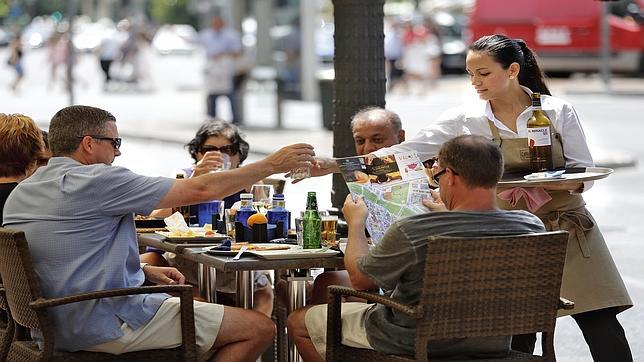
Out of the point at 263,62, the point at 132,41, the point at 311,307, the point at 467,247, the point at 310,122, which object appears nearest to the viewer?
the point at 467,247

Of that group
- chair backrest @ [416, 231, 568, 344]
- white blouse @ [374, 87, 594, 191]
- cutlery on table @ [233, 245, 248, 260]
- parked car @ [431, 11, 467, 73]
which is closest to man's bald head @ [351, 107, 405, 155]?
white blouse @ [374, 87, 594, 191]

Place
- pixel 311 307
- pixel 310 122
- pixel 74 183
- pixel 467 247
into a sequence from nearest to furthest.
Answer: pixel 467 247 < pixel 74 183 < pixel 311 307 < pixel 310 122

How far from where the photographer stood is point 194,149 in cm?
782

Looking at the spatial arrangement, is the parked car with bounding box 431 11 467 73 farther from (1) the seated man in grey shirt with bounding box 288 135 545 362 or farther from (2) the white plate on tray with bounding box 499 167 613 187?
(1) the seated man in grey shirt with bounding box 288 135 545 362

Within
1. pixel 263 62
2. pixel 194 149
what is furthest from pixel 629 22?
pixel 194 149

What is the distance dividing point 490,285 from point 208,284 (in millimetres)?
2048

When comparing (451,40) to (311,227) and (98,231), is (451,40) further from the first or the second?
(98,231)

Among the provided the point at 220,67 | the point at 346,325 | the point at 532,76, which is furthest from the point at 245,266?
the point at 220,67

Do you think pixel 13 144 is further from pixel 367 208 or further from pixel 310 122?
pixel 310 122

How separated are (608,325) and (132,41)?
1321 inches

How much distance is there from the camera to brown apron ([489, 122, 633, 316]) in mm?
6297

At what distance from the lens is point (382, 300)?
5.23 metres

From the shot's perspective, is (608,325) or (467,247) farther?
(608,325)

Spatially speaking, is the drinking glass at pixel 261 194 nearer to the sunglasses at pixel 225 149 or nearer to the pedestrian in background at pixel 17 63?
the sunglasses at pixel 225 149
